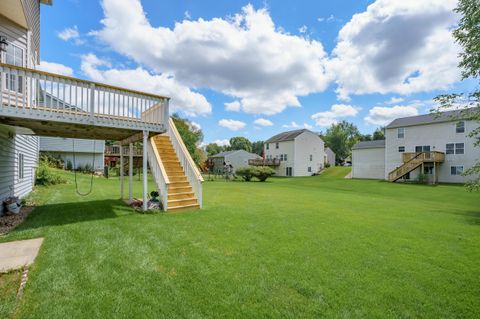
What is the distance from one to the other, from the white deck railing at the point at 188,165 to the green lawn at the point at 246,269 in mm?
1833

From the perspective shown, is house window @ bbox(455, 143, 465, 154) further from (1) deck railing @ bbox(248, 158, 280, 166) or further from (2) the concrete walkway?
(2) the concrete walkway

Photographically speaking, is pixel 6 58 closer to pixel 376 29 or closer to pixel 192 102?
pixel 376 29

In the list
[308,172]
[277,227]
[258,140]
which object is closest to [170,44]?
[277,227]

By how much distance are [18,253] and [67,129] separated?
13.0 feet

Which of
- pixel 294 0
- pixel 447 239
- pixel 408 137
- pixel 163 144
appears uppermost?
pixel 294 0

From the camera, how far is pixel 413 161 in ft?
80.5

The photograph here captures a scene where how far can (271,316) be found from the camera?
2504 mm

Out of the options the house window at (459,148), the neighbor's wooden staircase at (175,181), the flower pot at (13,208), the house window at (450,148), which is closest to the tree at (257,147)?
the house window at (450,148)

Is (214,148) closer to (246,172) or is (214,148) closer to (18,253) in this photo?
(246,172)

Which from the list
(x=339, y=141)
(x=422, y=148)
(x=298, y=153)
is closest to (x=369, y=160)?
(x=422, y=148)

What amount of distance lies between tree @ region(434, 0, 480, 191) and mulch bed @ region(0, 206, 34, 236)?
38.2 feet

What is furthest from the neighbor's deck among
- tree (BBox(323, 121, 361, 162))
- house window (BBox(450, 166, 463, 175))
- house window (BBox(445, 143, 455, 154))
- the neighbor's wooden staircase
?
tree (BBox(323, 121, 361, 162))

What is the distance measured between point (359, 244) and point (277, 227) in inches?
75.1

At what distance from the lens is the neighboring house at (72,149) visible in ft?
81.1
